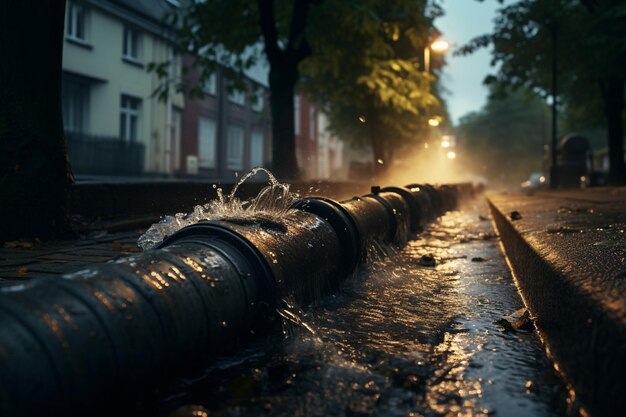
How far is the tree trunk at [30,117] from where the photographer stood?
5.21 m

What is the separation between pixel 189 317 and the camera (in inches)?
86.8

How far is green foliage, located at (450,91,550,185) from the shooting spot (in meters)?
78.8

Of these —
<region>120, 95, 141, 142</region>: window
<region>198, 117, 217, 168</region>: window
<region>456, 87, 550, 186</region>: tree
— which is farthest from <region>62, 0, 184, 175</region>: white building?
<region>456, 87, 550, 186</region>: tree

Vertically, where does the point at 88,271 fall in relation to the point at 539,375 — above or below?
above

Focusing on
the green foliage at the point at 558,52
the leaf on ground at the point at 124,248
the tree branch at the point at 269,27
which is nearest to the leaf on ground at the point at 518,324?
the leaf on ground at the point at 124,248

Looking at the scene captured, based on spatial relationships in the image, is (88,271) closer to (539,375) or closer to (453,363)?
(453,363)

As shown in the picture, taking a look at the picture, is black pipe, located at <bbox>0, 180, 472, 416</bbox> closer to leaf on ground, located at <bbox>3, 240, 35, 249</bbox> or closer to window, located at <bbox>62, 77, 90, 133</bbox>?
leaf on ground, located at <bbox>3, 240, 35, 249</bbox>

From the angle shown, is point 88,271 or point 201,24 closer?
point 88,271

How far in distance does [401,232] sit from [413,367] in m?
4.24

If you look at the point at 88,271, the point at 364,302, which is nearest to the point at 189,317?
the point at 88,271

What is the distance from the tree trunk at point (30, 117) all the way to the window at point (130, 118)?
58.2 feet

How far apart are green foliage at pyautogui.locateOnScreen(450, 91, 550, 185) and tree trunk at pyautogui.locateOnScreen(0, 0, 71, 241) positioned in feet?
256

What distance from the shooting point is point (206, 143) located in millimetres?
28562

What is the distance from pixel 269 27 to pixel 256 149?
22123 mm
